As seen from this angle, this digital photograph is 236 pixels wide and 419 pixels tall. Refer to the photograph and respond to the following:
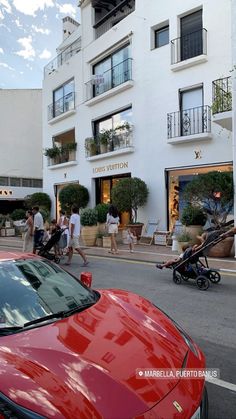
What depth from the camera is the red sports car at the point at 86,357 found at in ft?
6.34

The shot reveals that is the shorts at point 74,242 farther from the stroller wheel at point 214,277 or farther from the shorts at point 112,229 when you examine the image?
the stroller wheel at point 214,277

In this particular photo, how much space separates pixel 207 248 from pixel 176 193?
Answer: 9613 millimetres

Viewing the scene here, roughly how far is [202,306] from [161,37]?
15166 millimetres

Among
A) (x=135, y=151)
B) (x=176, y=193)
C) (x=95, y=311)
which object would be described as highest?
(x=135, y=151)

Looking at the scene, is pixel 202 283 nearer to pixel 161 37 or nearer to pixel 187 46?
pixel 187 46

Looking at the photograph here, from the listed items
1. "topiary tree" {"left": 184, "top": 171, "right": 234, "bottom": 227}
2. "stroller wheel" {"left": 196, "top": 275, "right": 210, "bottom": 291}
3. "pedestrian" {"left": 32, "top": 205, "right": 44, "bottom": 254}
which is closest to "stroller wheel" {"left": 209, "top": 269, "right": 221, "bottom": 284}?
"stroller wheel" {"left": 196, "top": 275, "right": 210, "bottom": 291}

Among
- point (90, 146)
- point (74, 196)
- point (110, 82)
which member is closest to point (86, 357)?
point (74, 196)

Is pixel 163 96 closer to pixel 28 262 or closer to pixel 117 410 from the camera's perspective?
pixel 28 262

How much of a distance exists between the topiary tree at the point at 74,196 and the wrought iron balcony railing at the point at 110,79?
18.4 feet

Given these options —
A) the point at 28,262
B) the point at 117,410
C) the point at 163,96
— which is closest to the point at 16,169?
the point at 163,96

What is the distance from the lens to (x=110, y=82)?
20469 mm

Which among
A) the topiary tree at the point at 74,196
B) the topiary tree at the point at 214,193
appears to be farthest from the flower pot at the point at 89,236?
the topiary tree at the point at 74,196

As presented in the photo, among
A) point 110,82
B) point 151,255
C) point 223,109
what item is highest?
point 110,82

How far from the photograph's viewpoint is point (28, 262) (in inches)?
147
